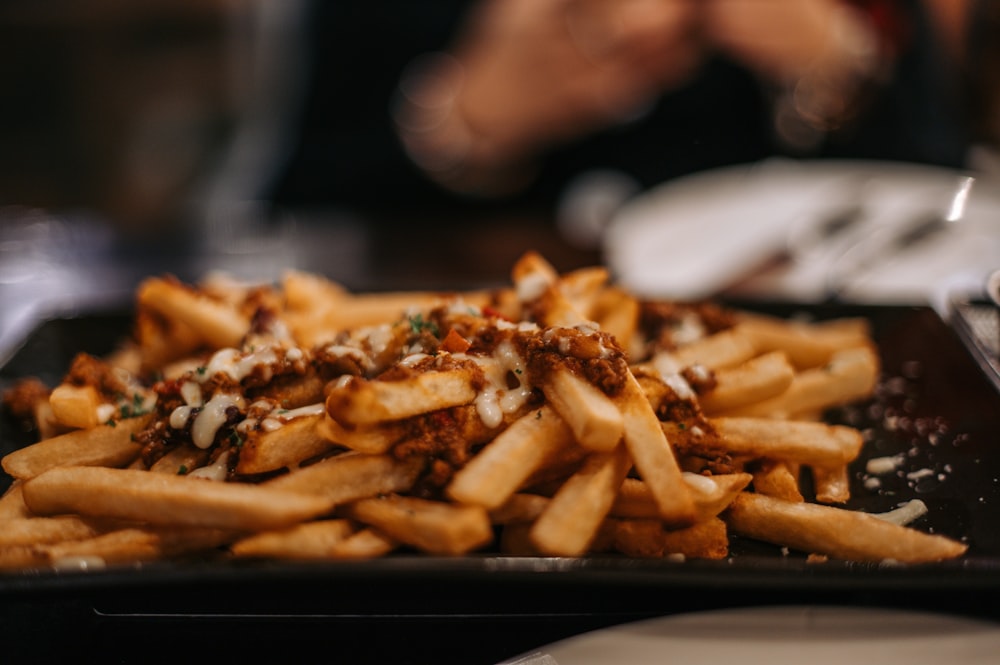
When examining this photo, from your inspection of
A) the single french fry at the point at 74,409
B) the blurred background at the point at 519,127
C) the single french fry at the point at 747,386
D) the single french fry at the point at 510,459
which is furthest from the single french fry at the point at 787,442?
the blurred background at the point at 519,127

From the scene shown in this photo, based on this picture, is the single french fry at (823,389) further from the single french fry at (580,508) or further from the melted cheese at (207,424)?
the melted cheese at (207,424)

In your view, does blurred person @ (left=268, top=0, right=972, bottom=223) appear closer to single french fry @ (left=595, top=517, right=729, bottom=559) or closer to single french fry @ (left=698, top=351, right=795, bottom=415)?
single french fry @ (left=698, top=351, right=795, bottom=415)

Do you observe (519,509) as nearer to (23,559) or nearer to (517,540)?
(517,540)

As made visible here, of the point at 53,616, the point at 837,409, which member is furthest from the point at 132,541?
the point at 837,409

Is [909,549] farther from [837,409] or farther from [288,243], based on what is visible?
[288,243]

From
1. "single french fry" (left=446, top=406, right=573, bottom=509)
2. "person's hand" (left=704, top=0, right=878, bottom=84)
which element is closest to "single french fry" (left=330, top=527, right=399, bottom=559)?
"single french fry" (left=446, top=406, right=573, bottom=509)

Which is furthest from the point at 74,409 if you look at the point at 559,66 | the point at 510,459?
the point at 559,66
